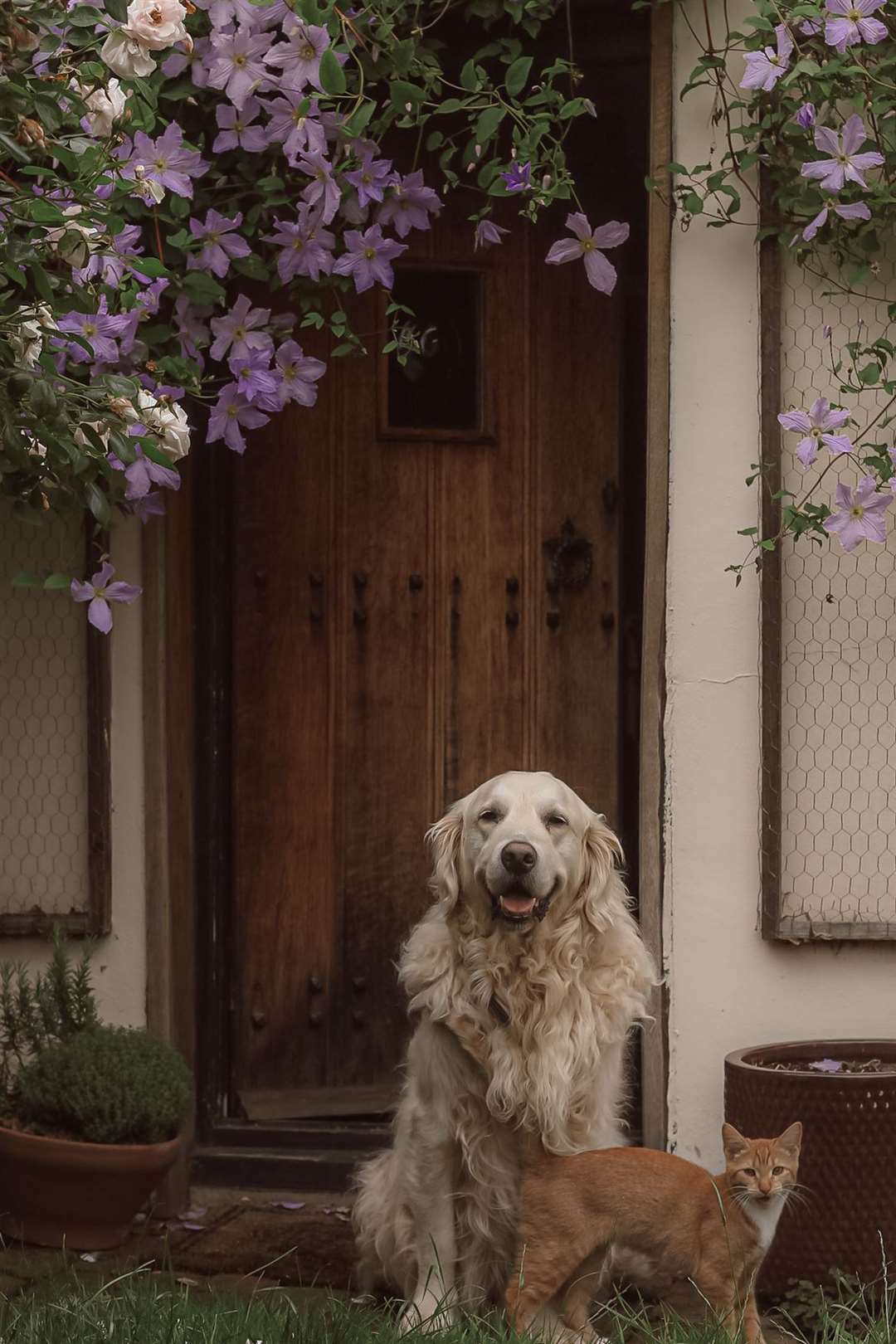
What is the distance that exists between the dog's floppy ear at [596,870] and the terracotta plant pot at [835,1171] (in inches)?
24.5

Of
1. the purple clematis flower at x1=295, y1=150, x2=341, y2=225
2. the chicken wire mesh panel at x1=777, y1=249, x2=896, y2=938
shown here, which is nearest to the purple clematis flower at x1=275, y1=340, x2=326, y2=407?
the purple clematis flower at x1=295, y1=150, x2=341, y2=225

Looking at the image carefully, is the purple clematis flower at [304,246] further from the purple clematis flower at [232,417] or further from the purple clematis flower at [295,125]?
the purple clematis flower at [232,417]

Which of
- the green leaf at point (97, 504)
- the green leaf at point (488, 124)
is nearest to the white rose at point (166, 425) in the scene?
the green leaf at point (97, 504)

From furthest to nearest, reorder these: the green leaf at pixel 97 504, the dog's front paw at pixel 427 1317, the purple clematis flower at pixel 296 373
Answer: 1. the purple clematis flower at pixel 296 373
2. the dog's front paw at pixel 427 1317
3. the green leaf at pixel 97 504

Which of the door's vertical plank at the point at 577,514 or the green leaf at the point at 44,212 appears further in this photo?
the door's vertical plank at the point at 577,514

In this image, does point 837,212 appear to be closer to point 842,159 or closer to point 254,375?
point 842,159

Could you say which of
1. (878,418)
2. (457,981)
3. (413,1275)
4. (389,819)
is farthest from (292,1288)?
(878,418)

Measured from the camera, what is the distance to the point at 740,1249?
326cm

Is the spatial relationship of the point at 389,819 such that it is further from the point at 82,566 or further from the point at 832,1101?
the point at 832,1101

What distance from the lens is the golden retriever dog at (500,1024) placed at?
11.4 feet

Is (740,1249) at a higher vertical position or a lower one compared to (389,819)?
lower

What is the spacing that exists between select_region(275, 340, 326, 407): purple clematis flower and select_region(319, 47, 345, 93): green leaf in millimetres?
751

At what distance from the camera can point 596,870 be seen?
3584 mm

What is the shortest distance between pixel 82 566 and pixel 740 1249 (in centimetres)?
249
